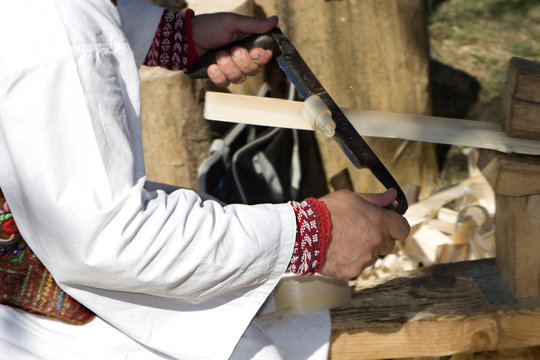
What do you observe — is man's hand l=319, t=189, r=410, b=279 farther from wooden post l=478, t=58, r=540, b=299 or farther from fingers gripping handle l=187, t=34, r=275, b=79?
fingers gripping handle l=187, t=34, r=275, b=79

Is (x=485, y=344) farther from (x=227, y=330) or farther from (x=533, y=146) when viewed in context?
(x=227, y=330)

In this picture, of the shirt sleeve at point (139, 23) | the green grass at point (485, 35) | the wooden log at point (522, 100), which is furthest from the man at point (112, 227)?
the green grass at point (485, 35)

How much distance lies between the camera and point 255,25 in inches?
68.5

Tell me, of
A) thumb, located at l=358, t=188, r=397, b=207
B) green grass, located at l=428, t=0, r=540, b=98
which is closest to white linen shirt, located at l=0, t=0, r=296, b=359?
thumb, located at l=358, t=188, r=397, b=207

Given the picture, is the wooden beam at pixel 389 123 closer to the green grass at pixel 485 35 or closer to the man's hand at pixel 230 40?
the man's hand at pixel 230 40

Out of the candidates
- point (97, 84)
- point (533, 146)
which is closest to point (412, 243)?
point (533, 146)

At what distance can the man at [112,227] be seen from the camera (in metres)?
1.02

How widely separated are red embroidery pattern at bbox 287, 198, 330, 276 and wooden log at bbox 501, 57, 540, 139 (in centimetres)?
56

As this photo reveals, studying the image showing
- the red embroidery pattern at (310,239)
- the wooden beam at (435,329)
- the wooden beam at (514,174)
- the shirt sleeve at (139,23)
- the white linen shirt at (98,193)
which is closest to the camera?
the white linen shirt at (98,193)

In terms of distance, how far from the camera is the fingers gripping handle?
1724 mm

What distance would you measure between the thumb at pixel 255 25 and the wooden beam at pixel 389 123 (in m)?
0.23

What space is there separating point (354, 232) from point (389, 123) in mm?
441

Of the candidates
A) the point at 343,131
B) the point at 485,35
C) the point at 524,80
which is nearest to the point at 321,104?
the point at 343,131

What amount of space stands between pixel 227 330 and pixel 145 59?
886 mm
